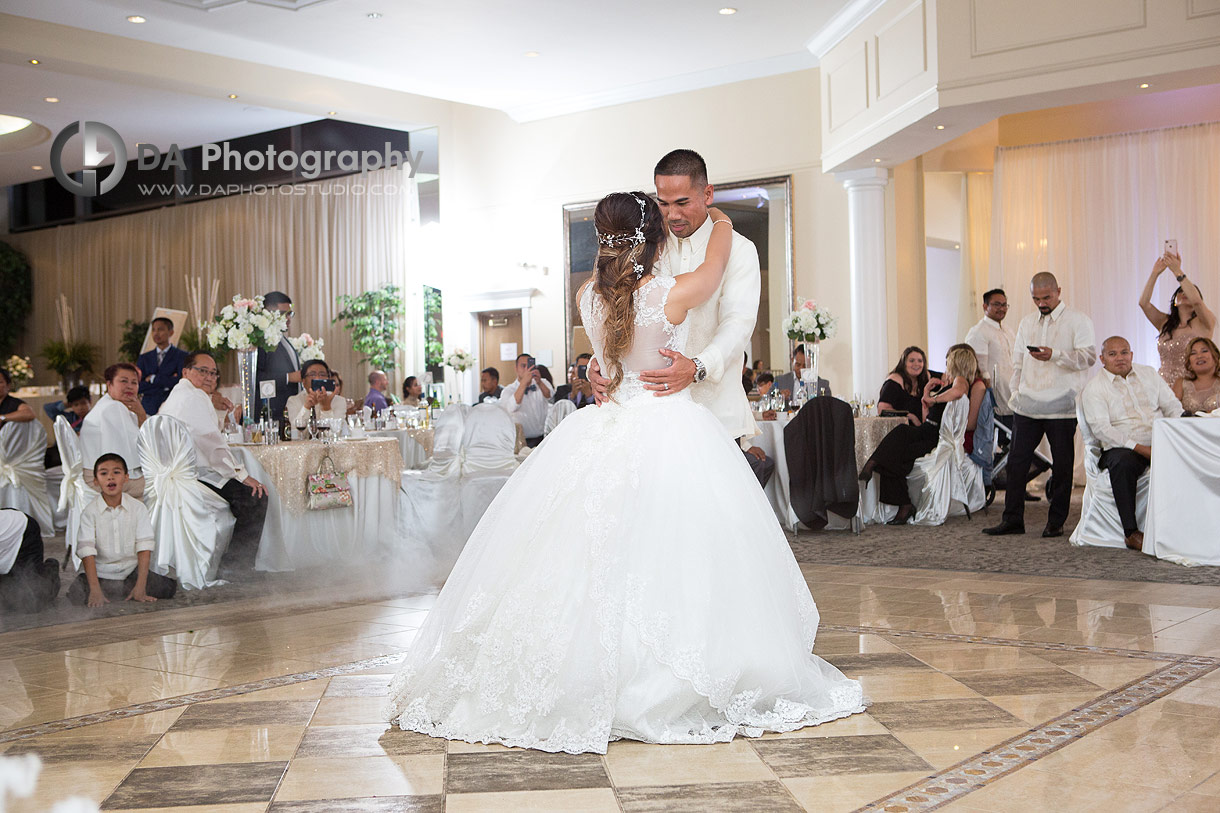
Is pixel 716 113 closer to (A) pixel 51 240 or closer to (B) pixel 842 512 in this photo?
(B) pixel 842 512

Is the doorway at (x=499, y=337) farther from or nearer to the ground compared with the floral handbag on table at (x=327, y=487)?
farther from the ground

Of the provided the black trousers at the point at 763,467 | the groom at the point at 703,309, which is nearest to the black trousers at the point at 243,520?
the black trousers at the point at 763,467

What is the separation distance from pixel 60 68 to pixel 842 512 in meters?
7.75

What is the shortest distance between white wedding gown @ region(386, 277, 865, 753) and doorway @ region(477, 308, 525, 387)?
374 inches

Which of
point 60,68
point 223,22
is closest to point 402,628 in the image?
point 223,22

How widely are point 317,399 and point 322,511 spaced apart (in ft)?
3.92

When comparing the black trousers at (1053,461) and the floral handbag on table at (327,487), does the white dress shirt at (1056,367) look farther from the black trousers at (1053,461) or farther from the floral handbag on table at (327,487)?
the floral handbag on table at (327,487)

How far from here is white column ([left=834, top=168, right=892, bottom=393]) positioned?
34.9 feet

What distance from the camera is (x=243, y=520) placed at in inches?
249

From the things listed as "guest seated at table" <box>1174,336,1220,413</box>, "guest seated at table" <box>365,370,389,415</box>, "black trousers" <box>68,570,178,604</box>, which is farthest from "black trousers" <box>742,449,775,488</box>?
"guest seated at table" <box>365,370,389,415</box>

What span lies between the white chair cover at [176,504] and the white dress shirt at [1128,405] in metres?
5.04

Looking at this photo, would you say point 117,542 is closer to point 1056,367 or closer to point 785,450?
point 785,450

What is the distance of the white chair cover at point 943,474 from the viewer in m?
8.09

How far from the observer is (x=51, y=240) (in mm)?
17609
